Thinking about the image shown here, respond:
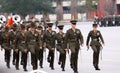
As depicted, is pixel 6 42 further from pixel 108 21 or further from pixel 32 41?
pixel 108 21

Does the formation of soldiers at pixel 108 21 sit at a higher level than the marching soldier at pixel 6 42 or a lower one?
lower

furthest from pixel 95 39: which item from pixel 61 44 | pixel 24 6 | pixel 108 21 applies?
pixel 24 6

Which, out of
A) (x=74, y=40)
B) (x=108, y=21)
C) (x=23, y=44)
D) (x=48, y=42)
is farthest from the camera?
(x=108, y=21)

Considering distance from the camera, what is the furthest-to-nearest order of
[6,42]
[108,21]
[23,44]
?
[108,21]
[6,42]
[23,44]

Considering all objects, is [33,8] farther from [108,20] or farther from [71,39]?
[71,39]

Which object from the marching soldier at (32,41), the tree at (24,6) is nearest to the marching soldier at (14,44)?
the marching soldier at (32,41)

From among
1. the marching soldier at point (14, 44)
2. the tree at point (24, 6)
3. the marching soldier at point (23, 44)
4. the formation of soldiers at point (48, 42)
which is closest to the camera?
the formation of soldiers at point (48, 42)

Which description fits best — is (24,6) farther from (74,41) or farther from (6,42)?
(74,41)

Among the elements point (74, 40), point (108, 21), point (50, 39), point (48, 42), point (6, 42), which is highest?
point (74, 40)

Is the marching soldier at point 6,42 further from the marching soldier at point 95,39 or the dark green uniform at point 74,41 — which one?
the marching soldier at point 95,39

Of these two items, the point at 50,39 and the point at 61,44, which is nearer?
the point at 61,44

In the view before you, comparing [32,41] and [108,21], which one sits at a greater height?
[32,41]

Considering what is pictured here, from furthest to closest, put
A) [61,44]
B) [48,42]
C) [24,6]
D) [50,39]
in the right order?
[24,6], [48,42], [50,39], [61,44]

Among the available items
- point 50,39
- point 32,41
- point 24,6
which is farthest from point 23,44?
point 24,6
